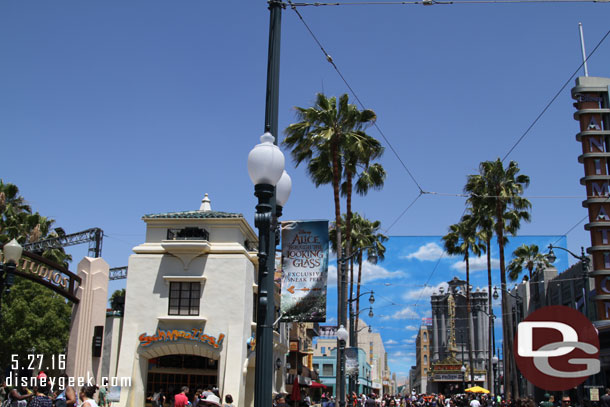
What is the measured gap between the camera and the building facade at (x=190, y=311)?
2647 centimetres

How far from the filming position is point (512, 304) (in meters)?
59.1

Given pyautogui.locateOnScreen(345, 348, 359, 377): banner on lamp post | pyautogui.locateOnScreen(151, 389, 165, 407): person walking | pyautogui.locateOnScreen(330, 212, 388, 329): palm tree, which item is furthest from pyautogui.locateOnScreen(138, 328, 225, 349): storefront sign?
pyautogui.locateOnScreen(330, 212, 388, 329): palm tree

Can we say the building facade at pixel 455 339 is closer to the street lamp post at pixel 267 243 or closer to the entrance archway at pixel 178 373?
the entrance archway at pixel 178 373

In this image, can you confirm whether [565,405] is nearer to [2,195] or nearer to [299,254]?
[299,254]

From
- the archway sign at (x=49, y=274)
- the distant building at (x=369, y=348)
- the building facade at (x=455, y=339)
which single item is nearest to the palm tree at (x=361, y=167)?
the archway sign at (x=49, y=274)

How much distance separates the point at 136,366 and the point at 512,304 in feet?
138

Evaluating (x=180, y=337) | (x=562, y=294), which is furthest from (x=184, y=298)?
(x=562, y=294)

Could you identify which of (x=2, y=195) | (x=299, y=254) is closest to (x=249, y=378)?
(x=299, y=254)

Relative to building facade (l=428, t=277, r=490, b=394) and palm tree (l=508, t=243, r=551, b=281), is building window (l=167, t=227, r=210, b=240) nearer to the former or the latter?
Result: palm tree (l=508, t=243, r=551, b=281)

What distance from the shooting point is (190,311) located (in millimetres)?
27031

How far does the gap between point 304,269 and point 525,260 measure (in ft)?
144

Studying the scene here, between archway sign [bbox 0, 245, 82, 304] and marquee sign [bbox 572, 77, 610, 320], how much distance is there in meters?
23.5

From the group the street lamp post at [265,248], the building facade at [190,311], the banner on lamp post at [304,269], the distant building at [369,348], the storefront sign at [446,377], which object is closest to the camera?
the street lamp post at [265,248]

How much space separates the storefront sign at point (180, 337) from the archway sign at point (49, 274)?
13.9 feet
